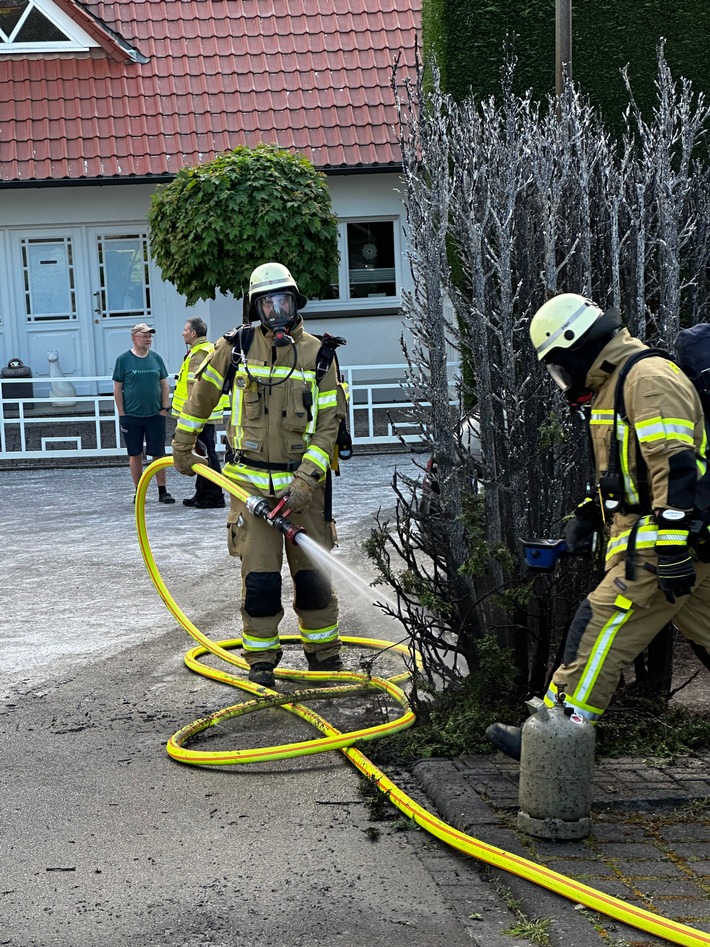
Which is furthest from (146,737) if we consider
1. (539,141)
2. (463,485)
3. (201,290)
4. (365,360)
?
(365,360)

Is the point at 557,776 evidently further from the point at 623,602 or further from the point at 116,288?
the point at 116,288

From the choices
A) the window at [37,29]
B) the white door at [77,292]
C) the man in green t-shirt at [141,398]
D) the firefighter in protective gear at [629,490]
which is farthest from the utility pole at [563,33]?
the window at [37,29]

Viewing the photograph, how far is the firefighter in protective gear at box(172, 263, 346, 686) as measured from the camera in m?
6.04

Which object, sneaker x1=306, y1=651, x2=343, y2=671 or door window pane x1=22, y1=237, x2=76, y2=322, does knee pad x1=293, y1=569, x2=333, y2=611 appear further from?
door window pane x1=22, y1=237, x2=76, y2=322

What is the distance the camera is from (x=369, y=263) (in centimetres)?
1858

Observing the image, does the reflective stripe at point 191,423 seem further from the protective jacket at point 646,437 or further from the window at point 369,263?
the window at point 369,263

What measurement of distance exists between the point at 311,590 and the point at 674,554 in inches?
101

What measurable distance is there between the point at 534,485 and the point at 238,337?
1.79m

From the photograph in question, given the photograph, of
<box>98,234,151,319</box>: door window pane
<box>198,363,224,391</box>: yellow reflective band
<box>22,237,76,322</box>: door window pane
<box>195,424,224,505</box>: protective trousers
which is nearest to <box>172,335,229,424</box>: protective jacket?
<box>195,424,224,505</box>: protective trousers

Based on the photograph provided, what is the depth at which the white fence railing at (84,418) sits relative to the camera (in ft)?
49.3

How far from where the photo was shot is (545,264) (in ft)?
17.2

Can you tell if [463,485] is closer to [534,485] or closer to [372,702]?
[534,485]

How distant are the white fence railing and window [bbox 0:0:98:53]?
16.4 ft

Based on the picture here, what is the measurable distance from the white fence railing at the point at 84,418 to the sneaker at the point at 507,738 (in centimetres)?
980
